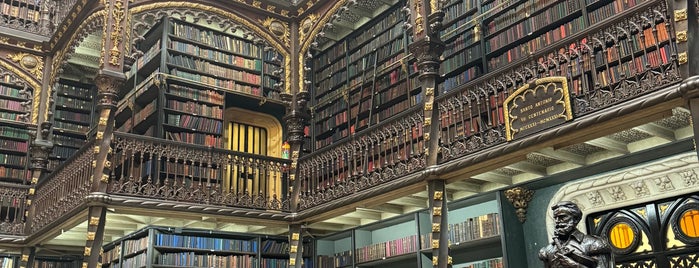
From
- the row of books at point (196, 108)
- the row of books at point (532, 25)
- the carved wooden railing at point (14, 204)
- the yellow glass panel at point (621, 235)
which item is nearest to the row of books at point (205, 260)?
the row of books at point (196, 108)

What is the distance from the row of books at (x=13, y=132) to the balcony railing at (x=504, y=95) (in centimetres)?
487

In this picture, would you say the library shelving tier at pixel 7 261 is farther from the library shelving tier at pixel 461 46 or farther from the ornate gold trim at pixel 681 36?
the ornate gold trim at pixel 681 36

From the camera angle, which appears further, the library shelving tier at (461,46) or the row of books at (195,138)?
the row of books at (195,138)

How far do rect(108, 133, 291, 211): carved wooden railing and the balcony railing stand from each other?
1.61 feet

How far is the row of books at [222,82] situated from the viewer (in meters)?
8.18

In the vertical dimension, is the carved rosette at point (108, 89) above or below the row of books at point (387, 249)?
above

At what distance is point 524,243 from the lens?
594 cm

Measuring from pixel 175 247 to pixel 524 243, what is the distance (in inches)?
144

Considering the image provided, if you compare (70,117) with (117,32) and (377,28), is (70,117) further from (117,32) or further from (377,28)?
(377,28)

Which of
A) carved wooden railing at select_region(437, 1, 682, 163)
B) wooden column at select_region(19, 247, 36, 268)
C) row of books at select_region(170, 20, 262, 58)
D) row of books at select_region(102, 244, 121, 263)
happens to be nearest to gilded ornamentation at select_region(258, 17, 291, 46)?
row of books at select_region(170, 20, 262, 58)

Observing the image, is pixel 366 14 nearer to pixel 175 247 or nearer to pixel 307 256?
pixel 307 256

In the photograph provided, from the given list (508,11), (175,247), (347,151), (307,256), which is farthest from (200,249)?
(508,11)

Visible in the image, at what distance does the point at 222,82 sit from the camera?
845cm

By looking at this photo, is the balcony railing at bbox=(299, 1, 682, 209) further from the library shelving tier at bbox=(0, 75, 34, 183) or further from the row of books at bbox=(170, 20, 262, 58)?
the library shelving tier at bbox=(0, 75, 34, 183)
